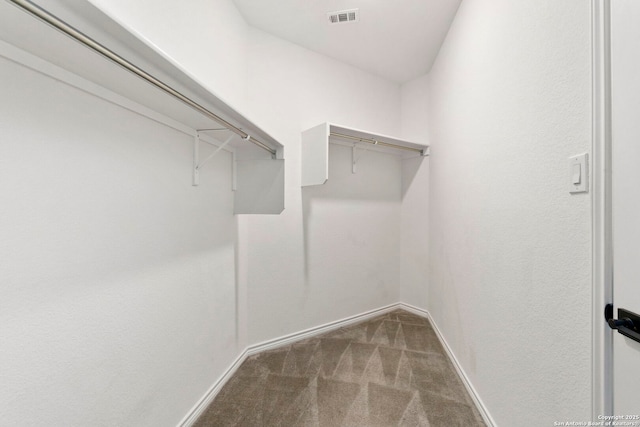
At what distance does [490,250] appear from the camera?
143 cm

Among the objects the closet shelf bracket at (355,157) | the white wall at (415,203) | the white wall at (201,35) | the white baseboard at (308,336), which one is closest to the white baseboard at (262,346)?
the white baseboard at (308,336)

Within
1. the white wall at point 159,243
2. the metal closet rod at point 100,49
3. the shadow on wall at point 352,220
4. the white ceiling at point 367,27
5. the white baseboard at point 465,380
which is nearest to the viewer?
the metal closet rod at point 100,49

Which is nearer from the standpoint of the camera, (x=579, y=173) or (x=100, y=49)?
(x=100, y=49)

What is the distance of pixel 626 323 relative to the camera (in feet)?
2.26

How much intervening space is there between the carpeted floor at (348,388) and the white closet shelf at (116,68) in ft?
4.61

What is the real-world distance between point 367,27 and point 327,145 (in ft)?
3.42

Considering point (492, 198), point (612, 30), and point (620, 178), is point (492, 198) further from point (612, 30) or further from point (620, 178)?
point (612, 30)

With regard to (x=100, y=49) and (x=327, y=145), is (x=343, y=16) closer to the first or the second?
(x=327, y=145)

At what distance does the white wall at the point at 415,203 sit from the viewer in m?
2.82

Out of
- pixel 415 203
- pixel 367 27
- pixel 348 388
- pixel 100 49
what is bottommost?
pixel 348 388

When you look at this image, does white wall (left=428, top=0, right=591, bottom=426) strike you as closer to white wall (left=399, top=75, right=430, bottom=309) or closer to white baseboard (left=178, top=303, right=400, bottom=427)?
white wall (left=399, top=75, right=430, bottom=309)

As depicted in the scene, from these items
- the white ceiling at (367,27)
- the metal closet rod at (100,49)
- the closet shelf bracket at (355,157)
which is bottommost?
the metal closet rod at (100,49)

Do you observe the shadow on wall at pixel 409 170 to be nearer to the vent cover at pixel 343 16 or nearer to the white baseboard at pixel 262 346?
the white baseboard at pixel 262 346

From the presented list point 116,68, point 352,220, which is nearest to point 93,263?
point 116,68
